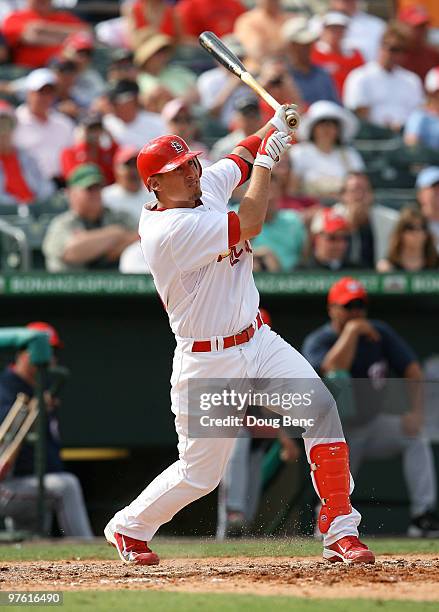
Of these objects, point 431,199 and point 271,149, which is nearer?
A: point 271,149

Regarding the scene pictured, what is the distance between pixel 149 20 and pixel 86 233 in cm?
376

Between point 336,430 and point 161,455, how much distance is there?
10.9 ft

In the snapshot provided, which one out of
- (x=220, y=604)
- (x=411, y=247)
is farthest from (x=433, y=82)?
(x=220, y=604)

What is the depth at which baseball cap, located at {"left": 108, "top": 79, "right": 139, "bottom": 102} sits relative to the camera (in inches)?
403

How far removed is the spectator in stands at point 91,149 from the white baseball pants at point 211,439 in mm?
4672

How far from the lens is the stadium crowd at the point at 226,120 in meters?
8.77

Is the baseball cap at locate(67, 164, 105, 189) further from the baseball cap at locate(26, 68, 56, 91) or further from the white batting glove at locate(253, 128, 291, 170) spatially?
the white batting glove at locate(253, 128, 291, 170)

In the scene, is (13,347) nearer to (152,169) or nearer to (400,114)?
(152,169)

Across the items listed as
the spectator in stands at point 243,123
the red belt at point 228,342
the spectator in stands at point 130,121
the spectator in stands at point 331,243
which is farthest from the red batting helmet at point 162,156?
the spectator in stands at point 130,121

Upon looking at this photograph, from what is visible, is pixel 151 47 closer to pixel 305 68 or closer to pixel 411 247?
pixel 305 68

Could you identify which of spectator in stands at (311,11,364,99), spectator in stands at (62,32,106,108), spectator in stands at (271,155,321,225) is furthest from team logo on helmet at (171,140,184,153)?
spectator in stands at (311,11,364,99)

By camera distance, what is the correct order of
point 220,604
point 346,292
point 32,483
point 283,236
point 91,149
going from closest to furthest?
point 220,604 < point 32,483 < point 346,292 < point 283,236 < point 91,149

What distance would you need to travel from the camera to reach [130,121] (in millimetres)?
10289

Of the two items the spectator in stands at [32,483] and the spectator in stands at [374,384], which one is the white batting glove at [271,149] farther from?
the spectator in stands at [32,483]
